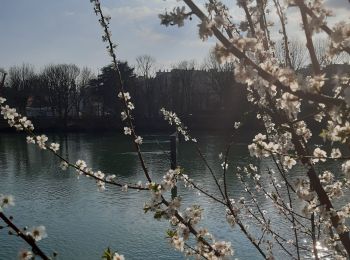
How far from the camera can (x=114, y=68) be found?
2.61 meters

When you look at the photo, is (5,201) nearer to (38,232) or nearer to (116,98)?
(38,232)

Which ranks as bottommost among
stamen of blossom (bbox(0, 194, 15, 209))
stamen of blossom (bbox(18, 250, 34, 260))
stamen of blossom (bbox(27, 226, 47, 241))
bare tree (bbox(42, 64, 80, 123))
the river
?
the river

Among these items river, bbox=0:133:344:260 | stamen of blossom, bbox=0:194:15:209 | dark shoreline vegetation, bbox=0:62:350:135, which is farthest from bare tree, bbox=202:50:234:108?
stamen of blossom, bbox=0:194:15:209

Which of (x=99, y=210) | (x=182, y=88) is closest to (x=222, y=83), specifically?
(x=182, y=88)

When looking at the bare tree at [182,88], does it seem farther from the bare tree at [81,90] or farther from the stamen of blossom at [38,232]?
the stamen of blossom at [38,232]

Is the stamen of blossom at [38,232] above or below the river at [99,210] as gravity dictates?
above

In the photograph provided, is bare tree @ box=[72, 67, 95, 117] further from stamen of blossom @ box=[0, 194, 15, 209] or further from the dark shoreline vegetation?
stamen of blossom @ box=[0, 194, 15, 209]

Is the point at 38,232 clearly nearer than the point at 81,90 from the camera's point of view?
Yes

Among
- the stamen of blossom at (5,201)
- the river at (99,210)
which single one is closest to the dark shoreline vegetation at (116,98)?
the river at (99,210)

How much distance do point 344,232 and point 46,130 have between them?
45.9 meters

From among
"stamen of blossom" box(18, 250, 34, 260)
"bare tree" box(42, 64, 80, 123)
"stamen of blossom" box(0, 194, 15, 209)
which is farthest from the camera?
"bare tree" box(42, 64, 80, 123)

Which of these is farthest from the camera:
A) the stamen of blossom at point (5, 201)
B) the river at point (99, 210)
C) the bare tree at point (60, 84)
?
the bare tree at point (60, 84)

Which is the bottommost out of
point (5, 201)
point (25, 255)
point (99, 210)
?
point (99, 210)

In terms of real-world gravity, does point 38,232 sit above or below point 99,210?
above
